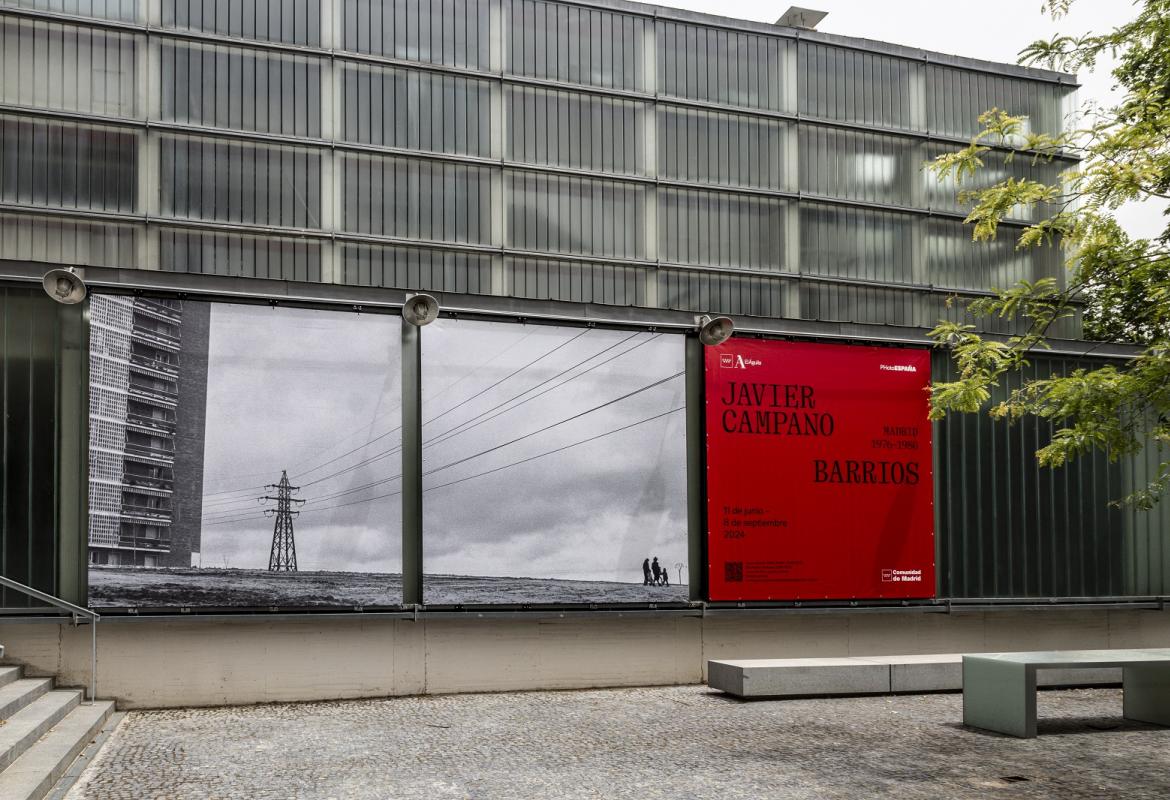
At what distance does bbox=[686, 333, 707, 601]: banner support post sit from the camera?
1448 centimetres

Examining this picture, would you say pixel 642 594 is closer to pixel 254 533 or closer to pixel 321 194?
pixel 254 533

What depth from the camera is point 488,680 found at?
1357 centimetres

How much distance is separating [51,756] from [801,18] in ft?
49.6

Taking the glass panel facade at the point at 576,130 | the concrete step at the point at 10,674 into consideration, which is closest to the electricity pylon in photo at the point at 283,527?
the concrete step at the point at 10,674

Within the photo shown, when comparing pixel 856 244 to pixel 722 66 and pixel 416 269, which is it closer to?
pixel 722 66

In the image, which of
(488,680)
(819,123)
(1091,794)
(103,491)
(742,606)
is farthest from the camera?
(819,123)

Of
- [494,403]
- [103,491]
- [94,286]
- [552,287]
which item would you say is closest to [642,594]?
[494,403]

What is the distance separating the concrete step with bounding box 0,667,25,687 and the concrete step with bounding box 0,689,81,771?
0.35 metres

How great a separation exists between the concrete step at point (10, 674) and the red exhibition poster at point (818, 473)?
7.91 meters

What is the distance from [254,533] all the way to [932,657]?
8.47m

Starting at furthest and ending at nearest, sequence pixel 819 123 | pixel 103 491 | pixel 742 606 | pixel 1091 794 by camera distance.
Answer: pixel 819 123 < pixel 742 606 < pixel 103 491 < pixel 1091 794

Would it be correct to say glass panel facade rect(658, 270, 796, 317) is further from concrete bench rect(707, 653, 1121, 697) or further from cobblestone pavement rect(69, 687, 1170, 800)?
cobblestone pavement rect(69, 687, 1170, 800)

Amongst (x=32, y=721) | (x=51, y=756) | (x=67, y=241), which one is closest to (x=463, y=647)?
(x=32, y=721)

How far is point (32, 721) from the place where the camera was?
Result: 9.80 meters
